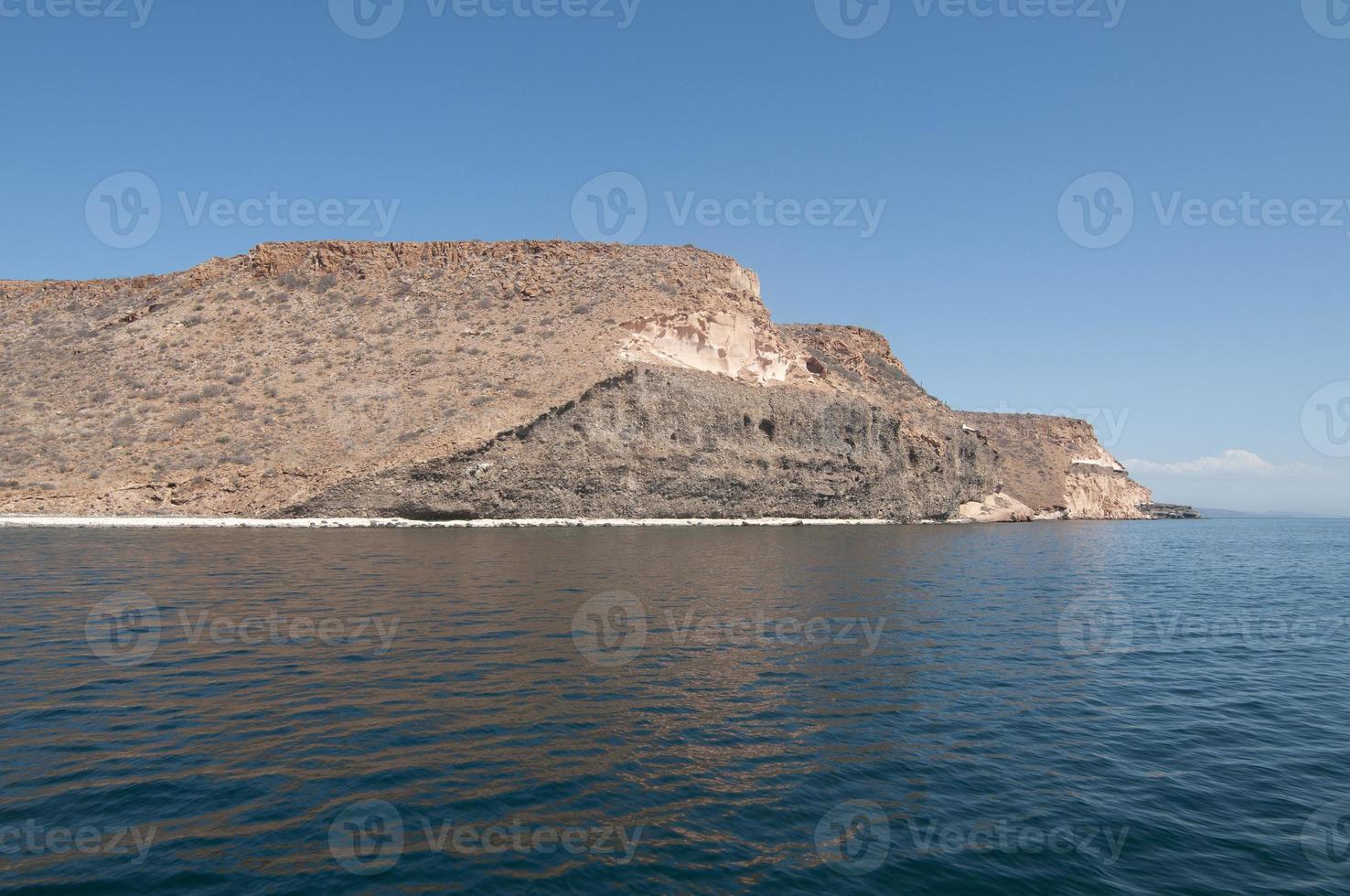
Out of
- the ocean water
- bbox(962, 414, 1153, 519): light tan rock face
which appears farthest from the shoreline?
bbox(962, 414, 1153, 519): light tan rock face

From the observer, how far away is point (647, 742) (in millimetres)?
9680

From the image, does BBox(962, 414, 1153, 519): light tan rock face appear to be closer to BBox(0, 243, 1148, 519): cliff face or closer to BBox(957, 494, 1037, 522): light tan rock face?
BBox(957, 494, 1037, 522): light tan rock face

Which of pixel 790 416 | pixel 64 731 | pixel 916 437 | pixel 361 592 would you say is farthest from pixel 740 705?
pixel 916 437

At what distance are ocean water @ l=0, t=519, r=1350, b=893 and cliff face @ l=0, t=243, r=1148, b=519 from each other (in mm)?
28842

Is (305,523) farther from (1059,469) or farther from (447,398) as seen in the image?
(1059,469)

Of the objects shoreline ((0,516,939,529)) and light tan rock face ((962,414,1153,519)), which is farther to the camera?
light tan rock face ((962,414,1153,519))

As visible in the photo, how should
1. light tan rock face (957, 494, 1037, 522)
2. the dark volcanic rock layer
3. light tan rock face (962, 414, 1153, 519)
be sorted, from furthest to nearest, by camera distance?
light tan rock face (962, 414, 1153, 519) < light tan rock face (957, 494, 1037, 522) < the dark volcanic rock layer

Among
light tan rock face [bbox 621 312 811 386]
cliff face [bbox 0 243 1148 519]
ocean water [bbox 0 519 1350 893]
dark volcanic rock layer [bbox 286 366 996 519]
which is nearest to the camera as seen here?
ocean water [bbox 0 519 1350 893]

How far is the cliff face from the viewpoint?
48.4 metres

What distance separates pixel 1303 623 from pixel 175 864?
26.7 m

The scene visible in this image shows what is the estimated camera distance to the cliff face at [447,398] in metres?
48.4

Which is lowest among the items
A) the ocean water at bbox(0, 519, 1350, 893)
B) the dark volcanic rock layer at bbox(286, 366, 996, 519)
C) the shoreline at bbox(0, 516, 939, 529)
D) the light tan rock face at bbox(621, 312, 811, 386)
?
the ocean water at bbox(0, 519, 1350, 893)

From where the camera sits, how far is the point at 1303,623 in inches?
822

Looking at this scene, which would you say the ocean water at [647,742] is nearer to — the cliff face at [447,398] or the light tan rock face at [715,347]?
the cliff face at [447,398]
